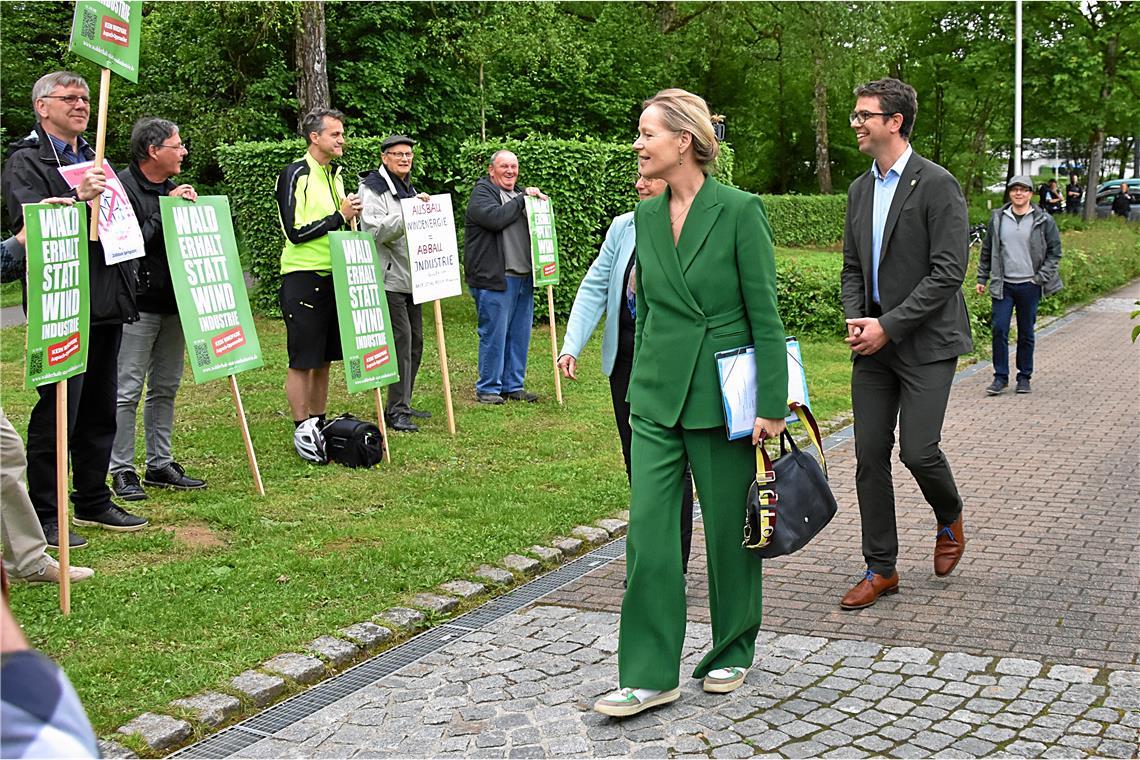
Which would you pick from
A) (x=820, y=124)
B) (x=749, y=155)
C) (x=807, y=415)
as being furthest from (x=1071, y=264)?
(x=749, y=155)

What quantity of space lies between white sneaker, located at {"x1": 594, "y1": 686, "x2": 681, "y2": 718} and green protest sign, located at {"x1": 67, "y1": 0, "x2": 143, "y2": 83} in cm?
389

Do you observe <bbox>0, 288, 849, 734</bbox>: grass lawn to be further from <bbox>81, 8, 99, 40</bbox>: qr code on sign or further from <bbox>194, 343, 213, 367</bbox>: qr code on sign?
<bbox>81, 8, 99, 40</bbox>: qr code on sign

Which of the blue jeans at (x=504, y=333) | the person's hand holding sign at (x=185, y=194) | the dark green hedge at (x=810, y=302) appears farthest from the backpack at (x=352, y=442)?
the dark green hedge at (x=810, y=302)

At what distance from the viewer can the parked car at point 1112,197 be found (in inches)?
1839

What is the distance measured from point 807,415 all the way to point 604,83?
1278 inches

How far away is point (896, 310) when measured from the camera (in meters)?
5.64

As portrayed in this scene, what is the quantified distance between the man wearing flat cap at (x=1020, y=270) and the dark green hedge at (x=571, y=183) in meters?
5.49

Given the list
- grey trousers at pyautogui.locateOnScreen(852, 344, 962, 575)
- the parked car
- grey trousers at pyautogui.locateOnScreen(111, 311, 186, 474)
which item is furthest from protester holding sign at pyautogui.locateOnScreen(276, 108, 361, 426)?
the parked car

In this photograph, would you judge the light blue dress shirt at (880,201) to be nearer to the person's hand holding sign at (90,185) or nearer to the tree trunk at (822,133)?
the person's hand holding sign at (90,185)

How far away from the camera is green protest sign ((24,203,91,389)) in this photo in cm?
577

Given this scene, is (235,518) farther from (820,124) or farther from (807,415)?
(820,124)

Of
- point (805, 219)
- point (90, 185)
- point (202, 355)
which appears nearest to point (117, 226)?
point (90, 185)

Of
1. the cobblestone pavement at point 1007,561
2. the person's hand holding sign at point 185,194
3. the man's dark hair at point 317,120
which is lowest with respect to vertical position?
the cobblestone pavement at point 1007,561

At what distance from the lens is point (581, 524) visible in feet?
23.9
